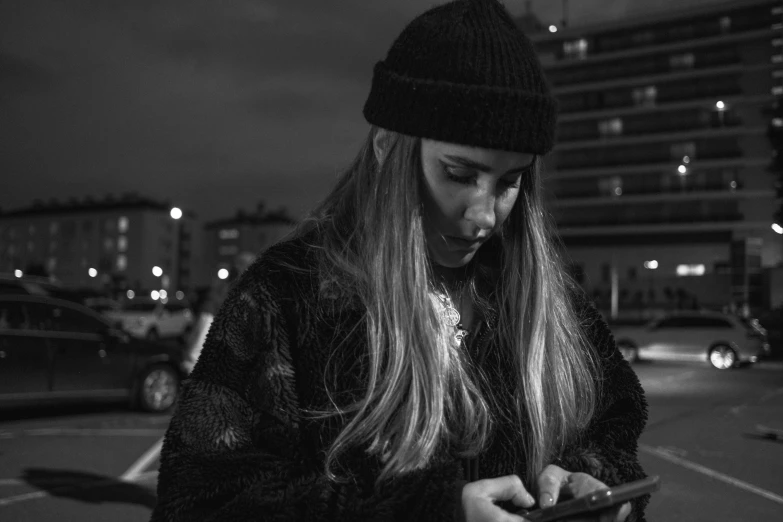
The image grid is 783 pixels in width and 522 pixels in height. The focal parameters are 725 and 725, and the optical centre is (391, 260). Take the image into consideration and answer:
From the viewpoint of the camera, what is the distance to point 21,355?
9094mm

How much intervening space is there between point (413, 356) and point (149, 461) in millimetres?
6503

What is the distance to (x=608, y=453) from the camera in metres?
1.50

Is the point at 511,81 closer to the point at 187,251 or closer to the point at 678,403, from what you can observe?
the point at 678,403

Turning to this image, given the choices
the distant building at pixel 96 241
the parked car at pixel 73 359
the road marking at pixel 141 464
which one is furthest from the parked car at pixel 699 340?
the distant building at pixel 96 241

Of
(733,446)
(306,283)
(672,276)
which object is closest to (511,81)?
(306,283)

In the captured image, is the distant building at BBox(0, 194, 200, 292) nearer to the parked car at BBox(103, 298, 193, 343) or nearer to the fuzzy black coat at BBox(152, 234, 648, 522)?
the parked car at BBox(103, 298, 193, 343)

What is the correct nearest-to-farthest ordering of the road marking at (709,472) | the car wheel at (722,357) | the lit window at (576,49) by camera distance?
the road marking at (709,472) → the car wheel at (722,357) → the lit window at (576,49)

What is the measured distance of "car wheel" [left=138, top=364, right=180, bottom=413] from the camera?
33.6 feet

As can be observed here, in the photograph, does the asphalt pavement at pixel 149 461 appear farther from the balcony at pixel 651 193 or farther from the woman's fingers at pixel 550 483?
the balcony at pixel 651 193

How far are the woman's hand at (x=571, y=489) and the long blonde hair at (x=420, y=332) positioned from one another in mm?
112

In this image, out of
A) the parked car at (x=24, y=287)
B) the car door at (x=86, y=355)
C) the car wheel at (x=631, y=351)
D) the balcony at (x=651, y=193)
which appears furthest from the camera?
the balcony at (x=651, y=193)

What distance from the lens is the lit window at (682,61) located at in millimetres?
61875

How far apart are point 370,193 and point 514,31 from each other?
17.2 inches

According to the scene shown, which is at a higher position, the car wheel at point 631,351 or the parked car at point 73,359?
the parked car at point 73,359
